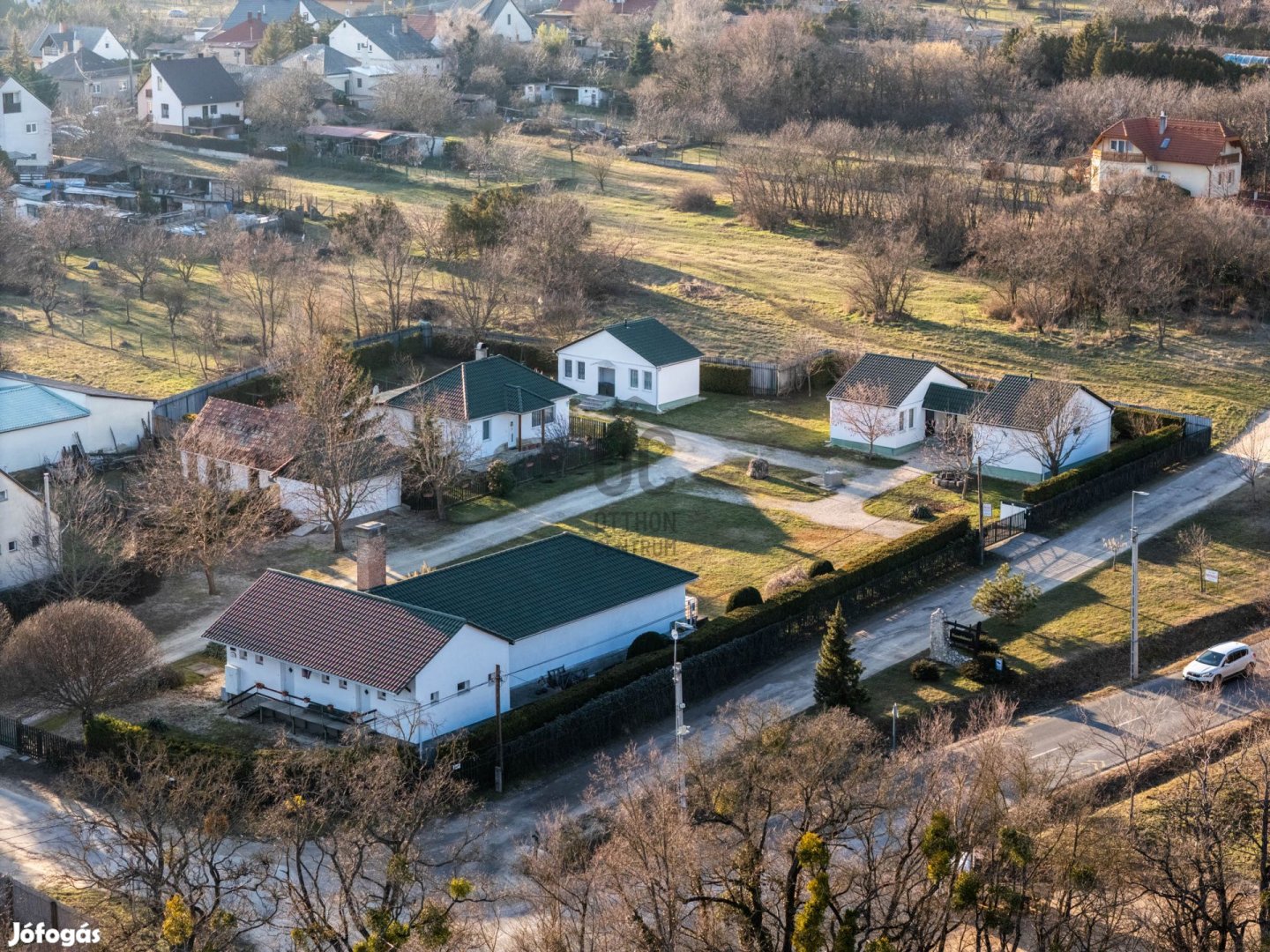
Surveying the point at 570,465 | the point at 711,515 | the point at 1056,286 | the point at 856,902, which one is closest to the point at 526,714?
the point at 856,902

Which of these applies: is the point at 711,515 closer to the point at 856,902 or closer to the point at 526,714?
the point at 526,714

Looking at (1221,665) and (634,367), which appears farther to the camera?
(634,367)

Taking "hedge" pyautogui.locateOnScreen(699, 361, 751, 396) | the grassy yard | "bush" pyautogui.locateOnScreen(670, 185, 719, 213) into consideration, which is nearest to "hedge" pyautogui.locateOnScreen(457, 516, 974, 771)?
the grassy yard

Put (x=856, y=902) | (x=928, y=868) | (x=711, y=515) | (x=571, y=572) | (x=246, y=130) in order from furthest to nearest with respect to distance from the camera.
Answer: (x=246, y=130)
(x=711, y=515)
(x=571, y=572)
(x=856, y=902)
(x=928, y=868)

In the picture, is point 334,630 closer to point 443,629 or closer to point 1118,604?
point 443,629

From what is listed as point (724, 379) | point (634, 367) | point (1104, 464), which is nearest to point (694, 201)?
point (724, 379)

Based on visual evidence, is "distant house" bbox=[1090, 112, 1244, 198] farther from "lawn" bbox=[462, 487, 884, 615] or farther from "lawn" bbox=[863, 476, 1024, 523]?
"lawn" bbox=[462, 487, 884, 615]

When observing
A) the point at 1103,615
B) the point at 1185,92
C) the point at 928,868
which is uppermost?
the point at 1185,92
